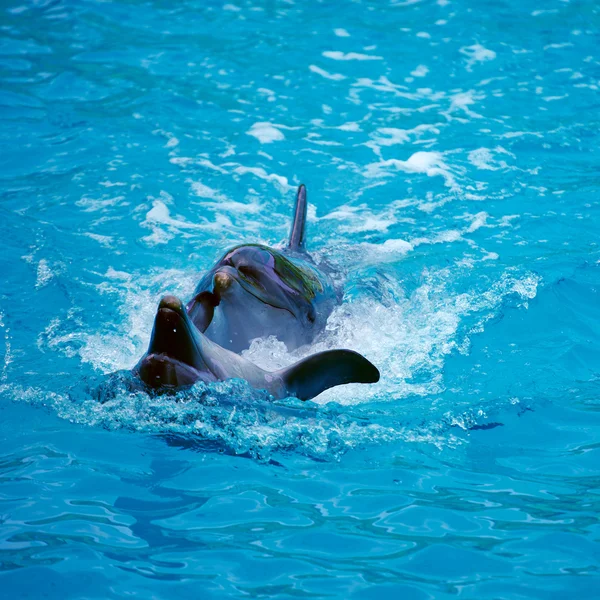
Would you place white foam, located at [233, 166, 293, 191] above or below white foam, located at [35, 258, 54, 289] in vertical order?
above

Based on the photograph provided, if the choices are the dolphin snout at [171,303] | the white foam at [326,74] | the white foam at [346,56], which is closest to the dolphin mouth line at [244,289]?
the dolphin snout at [171,303]

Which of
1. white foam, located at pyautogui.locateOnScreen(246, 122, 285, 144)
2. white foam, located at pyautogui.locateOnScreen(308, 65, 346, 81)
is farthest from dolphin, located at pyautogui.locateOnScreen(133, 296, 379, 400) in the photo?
white foam, located at pyautogui.locateOnScreen(308, 65, 346, 81)

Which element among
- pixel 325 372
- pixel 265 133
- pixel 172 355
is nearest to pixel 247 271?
pixel 325 372

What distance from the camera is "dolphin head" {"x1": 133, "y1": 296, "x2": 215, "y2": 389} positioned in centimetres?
445

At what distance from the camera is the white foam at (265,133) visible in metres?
A: 11.5

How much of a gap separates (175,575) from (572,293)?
16.4 feet

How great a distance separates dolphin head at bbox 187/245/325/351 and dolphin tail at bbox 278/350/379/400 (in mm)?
698

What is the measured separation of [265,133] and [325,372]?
7008 mm

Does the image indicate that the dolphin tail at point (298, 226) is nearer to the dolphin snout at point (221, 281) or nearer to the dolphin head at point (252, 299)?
the dolphin head at point (252, 299)

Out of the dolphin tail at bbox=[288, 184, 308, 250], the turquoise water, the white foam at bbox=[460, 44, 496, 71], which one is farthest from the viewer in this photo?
the white foam at bbox=[460, 44, 496, 71]

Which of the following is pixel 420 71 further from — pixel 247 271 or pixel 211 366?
pixel 211 366

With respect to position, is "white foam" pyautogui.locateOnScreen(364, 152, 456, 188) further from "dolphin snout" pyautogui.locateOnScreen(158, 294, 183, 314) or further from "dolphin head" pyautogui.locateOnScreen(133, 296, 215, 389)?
"dolphin snout" pyautogui.locateOnScreen(158, 294, 183, 314)

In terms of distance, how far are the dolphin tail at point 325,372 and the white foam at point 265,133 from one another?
6.66 metres

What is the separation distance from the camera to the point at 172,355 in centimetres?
462
